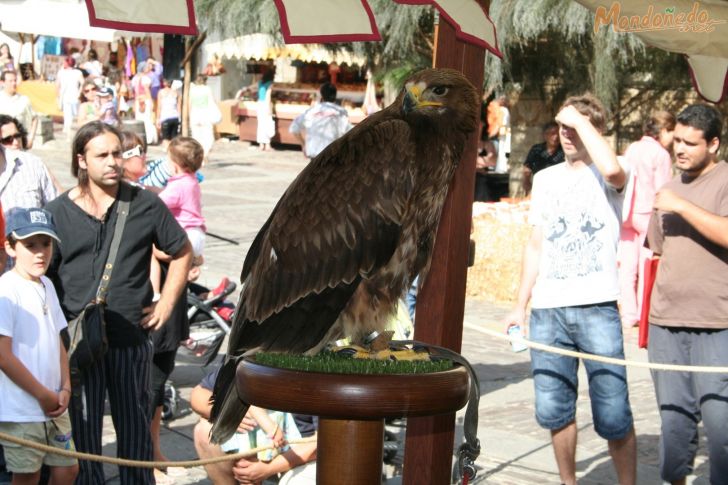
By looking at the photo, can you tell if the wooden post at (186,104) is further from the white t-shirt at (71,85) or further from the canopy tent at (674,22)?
the canopy tent at (674,22)

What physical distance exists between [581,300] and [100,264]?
2674 millimetres

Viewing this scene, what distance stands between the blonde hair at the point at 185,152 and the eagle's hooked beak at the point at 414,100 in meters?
5.10

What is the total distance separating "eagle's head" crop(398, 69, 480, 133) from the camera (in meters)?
3.33

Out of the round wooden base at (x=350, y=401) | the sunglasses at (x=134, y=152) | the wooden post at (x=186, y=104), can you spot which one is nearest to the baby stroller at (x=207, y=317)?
the sunglasses at (x=134, y=152)

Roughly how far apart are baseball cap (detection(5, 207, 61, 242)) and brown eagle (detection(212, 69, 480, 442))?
2055 millimetres

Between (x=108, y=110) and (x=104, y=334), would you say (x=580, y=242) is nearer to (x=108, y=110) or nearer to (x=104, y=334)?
(x=104, y=334)

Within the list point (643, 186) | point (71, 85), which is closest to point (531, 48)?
point (643, 186)

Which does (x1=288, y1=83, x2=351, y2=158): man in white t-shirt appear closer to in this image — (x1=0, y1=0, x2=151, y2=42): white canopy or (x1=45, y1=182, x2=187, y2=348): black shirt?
(x1=0, y1=0, x2=151, y2=42): white canopy

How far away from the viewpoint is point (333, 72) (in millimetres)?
31469

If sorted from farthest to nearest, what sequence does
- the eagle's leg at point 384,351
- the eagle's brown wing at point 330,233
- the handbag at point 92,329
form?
the handbag at point 92,329, the eagle's brown wing at point 330,233, the eagle's leg at point 384,351

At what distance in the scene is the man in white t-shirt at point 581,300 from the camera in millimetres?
5969

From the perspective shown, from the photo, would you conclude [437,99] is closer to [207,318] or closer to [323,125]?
[207,318]

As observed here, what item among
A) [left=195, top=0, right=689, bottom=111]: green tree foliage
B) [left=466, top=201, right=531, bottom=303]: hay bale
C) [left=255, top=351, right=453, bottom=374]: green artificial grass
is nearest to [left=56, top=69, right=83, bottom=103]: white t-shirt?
[left=195, top=0, right=689, bottom=111]: green tree foliage

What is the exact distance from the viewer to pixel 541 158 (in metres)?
12.8
